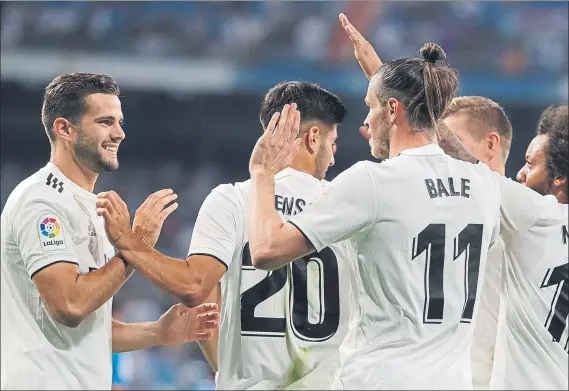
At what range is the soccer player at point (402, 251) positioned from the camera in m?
3.12

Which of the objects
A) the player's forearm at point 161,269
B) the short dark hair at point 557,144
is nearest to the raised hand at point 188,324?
the player's forearm at point 161,269

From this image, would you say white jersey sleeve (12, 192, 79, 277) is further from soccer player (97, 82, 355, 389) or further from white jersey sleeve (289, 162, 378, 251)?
white jersey sleeve (289, 162, 378, 251)

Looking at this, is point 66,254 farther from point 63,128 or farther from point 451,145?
point 451,145

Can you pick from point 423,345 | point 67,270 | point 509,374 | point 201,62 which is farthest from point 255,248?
point 201,62

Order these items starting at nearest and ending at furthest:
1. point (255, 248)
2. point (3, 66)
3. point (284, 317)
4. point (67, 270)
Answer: point (255, 248) < point (67, 270) < point (284, 317) < point (3, 66)

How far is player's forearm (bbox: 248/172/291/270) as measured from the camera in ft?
10.2

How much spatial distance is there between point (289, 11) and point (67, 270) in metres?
15.3

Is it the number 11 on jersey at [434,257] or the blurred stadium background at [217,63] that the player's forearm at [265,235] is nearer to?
the number 11 on jersey at [434,257]

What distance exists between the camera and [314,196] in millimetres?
3979

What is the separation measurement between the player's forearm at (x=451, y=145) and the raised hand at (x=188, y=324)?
1.44 meters

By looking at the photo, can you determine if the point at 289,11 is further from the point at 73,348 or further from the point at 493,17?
the point at 73,348

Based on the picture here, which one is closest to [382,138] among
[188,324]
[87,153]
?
[87,153]

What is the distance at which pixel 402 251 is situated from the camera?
10.3ft

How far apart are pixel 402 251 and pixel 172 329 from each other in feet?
5.41
